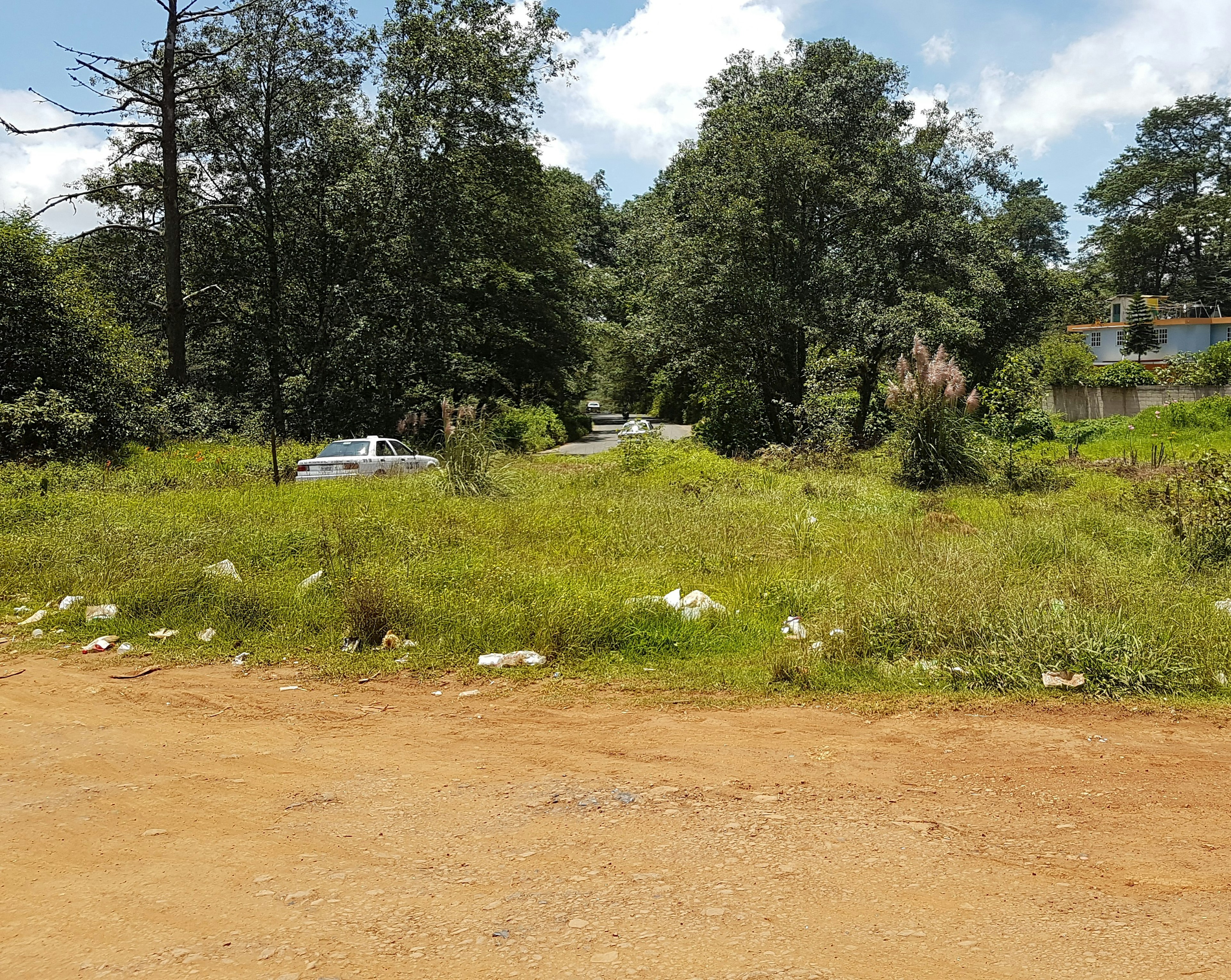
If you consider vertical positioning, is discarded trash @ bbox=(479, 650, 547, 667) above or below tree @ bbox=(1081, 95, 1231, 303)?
below

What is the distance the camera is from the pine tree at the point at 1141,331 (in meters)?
48.6

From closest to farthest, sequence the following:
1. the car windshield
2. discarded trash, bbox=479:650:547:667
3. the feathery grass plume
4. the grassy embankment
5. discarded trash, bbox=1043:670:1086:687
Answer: discarded trash, bbox=1043:670:1086:687
the grassy embankment
discarded trash, bbox=479:650:547:667
the feathery grass plume
the car windshield

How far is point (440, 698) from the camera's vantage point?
6.46m

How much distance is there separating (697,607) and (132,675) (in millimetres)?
4728

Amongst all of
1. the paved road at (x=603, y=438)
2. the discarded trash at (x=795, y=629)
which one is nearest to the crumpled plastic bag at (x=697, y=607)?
the discarded trash at (x=795, y=629)

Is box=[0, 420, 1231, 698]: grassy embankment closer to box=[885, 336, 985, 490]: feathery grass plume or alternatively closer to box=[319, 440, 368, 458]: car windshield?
box=[885, 336, 985, 490]: feathery grass plume

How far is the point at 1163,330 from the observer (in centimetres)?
5394

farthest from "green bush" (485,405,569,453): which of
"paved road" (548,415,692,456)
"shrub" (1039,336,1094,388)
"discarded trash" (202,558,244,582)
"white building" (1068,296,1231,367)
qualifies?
"white building" (1068,296,1231,367)

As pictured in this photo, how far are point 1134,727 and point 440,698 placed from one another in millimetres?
4710

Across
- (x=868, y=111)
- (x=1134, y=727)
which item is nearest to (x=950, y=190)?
(x=868, y=111)

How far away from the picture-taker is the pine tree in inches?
1913

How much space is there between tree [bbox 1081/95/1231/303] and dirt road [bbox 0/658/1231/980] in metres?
72.6

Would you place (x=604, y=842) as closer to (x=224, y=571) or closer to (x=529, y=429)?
(x=224, y=571)

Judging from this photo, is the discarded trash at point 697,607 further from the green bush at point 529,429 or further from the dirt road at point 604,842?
the green bush at point 529,429
